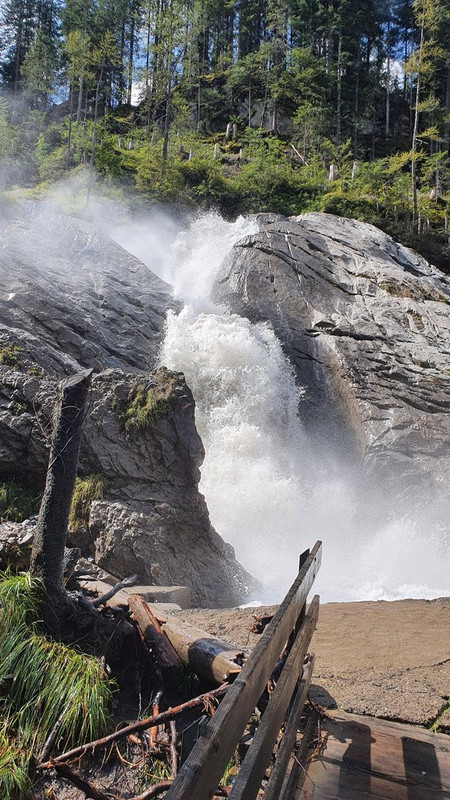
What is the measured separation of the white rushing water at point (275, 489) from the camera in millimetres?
12352

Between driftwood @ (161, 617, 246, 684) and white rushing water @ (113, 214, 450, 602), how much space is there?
5.58m

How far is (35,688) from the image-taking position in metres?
3.99

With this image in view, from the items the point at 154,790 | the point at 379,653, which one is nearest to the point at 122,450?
the point at 379,653

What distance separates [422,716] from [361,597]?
681 centimetres

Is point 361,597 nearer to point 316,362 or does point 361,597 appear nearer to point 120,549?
point 120,549

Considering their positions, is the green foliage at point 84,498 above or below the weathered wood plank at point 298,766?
above

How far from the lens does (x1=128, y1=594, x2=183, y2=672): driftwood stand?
178 inches

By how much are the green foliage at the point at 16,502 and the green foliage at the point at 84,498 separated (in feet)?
2.07

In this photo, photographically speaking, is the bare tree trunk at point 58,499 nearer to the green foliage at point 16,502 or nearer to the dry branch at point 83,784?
the dry branch at point 83,784

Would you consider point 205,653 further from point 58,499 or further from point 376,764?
point 58,499

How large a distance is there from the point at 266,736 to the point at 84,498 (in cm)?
745

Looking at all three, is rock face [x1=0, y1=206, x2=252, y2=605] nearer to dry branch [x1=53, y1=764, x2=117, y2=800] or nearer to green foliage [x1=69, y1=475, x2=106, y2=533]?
green foliage [x1=69, y1=475, x2=106, y2=533]

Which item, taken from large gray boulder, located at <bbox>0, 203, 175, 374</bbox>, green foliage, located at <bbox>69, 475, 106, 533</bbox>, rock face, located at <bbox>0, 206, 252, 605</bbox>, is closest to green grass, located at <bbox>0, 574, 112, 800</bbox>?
rock face, located at <bbox>0, 206, 252, 605</bbox>

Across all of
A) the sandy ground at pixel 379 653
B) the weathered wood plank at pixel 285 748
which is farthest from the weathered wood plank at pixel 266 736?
the sandy ground at pixel 379 653
